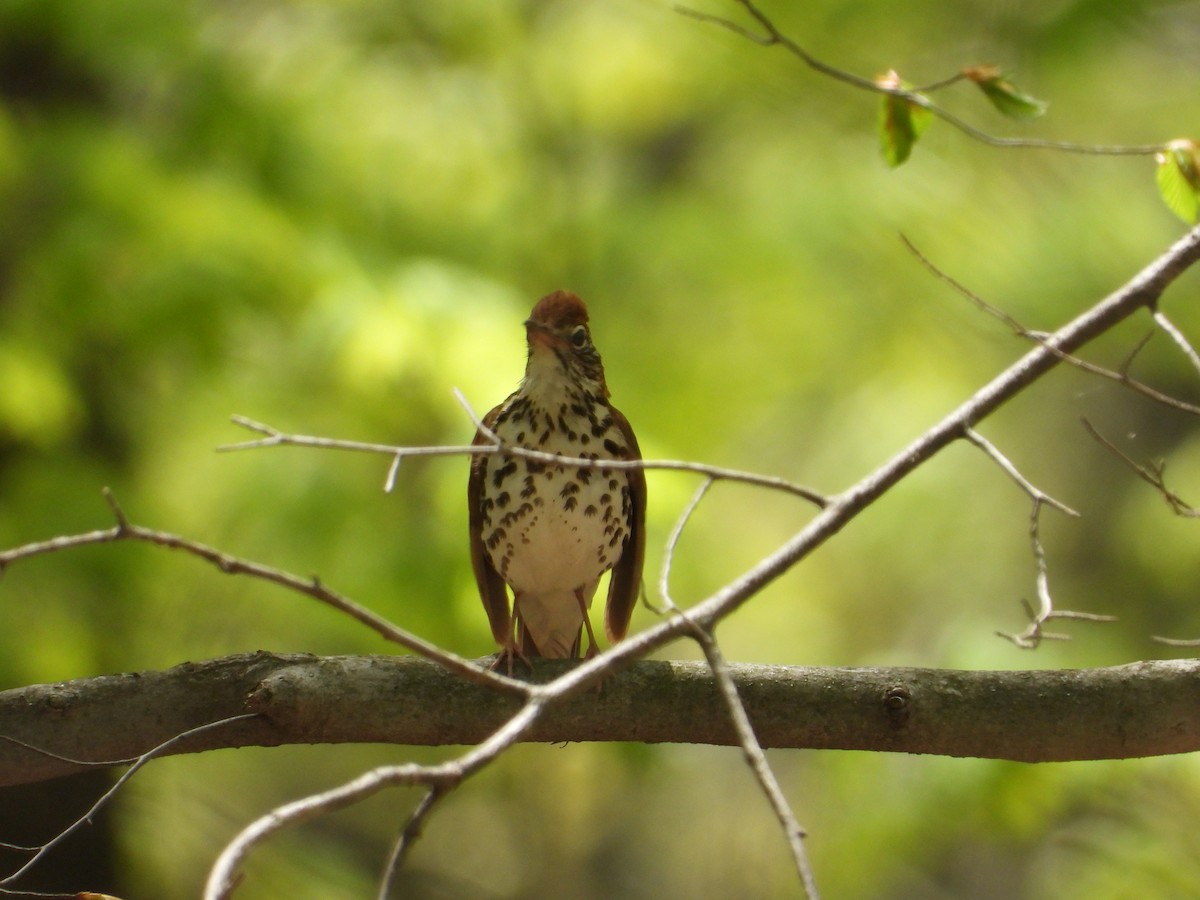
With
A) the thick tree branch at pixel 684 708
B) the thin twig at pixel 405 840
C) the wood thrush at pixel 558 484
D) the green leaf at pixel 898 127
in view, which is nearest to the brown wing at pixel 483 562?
the wood thrush at pixel 558 484

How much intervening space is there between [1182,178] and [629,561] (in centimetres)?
205

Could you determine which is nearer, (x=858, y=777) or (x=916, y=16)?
(x=858, y=777)

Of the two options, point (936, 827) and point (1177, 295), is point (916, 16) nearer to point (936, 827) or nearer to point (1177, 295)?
point (1177, 295)

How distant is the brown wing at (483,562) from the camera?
3852 mm

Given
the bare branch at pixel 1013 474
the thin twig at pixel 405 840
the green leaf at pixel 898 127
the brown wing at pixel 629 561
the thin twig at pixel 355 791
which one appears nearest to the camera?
the thin twig at pixel 355 791

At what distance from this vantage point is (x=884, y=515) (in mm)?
9539

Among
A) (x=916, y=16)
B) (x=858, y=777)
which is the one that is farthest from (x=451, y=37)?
(x=858, y=777)

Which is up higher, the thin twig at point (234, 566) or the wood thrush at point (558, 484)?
the wood thrush at point (558, 484)

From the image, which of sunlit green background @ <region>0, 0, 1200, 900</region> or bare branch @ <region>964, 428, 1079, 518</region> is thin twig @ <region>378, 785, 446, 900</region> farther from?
sunlit green background @ <region>0, 0, 1200, 900</region>

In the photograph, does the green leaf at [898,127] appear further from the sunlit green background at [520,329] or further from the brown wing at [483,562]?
the sunlit green background at [520,329]

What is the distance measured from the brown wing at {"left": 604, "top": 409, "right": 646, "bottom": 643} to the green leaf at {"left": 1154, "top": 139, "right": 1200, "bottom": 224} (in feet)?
5.40

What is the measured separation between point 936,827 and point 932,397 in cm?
418

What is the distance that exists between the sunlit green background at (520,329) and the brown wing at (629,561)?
114cm

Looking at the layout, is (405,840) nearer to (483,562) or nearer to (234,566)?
(234,566)
